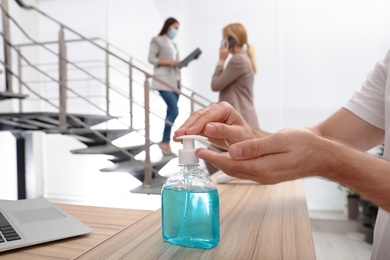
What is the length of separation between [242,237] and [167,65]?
7.97 feet

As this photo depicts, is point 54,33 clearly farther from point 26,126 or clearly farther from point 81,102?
point 26,126

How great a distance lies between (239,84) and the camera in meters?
2.15

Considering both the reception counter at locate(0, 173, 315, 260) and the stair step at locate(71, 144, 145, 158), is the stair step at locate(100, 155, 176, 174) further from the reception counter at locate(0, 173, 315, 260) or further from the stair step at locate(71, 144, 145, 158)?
the reception counter at locate(0, 173, 315, 260)

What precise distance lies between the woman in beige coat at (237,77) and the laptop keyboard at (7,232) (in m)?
1.69

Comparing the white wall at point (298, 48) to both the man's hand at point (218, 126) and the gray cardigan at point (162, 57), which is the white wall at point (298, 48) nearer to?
the gray cardigan at point (162, 57)

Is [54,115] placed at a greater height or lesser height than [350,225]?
greater

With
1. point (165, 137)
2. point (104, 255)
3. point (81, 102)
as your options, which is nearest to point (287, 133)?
point (104, 255)

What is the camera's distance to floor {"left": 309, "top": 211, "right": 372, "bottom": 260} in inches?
89.3

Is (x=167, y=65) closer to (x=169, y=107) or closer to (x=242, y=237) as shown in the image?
(x=169, y=107)

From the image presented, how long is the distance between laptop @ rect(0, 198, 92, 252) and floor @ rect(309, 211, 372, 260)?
1.85 m

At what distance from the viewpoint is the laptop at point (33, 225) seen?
0.48m

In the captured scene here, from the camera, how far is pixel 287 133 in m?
0.41

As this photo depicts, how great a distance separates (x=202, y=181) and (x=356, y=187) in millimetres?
217

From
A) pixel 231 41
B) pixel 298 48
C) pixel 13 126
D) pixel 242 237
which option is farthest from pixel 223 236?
pixel 298 48
